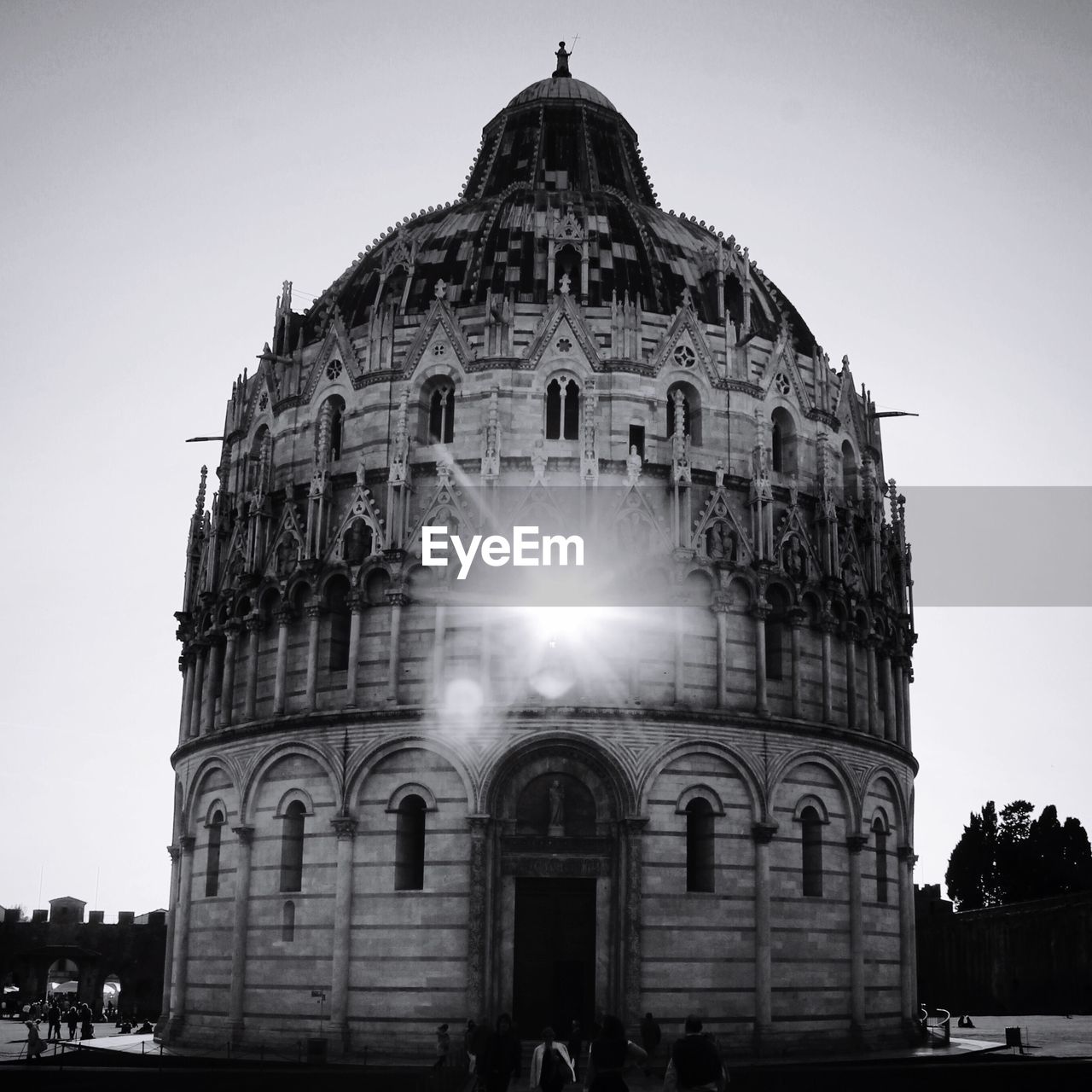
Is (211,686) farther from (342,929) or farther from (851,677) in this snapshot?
(851,677)

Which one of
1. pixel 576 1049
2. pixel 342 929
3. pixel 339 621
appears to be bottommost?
pixel 576 1049

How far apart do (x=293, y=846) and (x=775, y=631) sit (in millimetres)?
14530

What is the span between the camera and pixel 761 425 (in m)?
Answer: 43.7

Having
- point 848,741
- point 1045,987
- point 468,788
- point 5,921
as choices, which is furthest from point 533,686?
point 5,921

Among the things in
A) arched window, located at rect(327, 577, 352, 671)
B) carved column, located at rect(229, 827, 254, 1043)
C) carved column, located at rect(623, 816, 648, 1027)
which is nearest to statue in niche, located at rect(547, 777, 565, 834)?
carved column, located at rect(623, 816, 648, 1027)

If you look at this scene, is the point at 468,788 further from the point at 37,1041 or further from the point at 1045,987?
the point at 1045,987

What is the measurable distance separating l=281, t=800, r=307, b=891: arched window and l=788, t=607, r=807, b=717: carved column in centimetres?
1355

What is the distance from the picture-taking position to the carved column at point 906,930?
142 feet

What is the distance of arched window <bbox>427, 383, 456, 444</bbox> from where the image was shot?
1681 inches

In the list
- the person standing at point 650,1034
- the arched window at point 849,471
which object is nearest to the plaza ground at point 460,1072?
the person standing at point 650,1034

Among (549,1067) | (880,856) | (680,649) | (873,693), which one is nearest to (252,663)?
(680,649)

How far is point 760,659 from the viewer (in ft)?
134

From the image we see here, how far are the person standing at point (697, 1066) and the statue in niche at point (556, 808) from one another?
846 inches

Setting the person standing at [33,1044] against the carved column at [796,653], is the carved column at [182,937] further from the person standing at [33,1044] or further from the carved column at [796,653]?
the carved column at [796,653]
